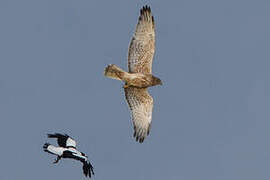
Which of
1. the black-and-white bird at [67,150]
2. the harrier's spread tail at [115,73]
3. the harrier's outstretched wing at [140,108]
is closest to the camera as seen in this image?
the black-and-white bird at [67,150]

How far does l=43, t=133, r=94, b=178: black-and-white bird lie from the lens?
1204 inches

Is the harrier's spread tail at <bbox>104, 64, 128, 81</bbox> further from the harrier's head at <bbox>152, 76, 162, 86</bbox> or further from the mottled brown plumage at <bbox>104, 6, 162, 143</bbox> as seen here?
the harrier's head at <bbox>152, 76, 162, 86</bbox>

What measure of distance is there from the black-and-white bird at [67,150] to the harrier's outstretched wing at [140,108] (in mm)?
4309

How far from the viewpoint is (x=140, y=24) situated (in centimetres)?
3428

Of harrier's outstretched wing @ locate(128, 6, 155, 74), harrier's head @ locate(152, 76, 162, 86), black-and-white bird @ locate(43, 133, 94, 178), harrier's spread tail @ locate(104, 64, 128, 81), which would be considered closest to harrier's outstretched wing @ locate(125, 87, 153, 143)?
harrier's head @ locate(152, 76, 162, 86)

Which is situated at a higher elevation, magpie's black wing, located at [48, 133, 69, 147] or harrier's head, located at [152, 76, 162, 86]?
harrier's head, located at [152, 76, 162, 86]

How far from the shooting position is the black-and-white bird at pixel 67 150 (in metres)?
30.6

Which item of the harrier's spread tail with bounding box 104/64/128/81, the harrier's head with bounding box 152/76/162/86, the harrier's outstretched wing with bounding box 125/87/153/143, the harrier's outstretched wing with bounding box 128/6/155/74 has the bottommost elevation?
the harrier's outstretched wing with bounding box 125/87/153/143

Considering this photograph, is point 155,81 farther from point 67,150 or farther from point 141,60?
point 67,150

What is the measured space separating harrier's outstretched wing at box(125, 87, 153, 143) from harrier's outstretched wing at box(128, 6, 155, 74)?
112 centimetres

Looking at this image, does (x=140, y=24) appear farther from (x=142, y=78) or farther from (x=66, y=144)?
(x=66, y=144)

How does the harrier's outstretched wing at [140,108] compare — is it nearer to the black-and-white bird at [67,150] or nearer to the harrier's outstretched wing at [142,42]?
the harrier's outstretched wing at [142,42]

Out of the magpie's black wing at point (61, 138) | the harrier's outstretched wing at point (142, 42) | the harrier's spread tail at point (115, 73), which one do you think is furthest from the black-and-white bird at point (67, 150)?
the harrier's outstretched wing at point (142, 42)

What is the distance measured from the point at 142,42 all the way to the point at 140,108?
2753 mm
